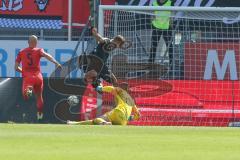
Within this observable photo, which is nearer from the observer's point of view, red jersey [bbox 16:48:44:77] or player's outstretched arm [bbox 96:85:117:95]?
player's outstretched arm [bbox 96:85:117:95]

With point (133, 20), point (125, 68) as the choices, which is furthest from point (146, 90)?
point (133, 20)

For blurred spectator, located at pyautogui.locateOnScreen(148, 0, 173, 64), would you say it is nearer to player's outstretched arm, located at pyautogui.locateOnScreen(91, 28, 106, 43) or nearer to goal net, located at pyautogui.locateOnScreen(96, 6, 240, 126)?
goal net, located at pyautogui.locateOnScreen(96, 6, 240, 126)

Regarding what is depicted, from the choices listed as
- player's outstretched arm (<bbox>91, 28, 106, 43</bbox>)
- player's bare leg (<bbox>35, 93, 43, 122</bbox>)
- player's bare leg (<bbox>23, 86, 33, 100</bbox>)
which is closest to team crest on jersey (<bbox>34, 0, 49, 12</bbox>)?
player's outstretched arm (<bbox>91, 28, 106, 43</bbox>)

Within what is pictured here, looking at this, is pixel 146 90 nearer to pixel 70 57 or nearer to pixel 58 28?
pixel 70 57

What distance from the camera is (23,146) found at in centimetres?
981

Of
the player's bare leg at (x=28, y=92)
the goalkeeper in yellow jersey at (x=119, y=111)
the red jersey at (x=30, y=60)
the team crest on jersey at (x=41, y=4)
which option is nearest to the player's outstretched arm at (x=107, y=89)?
the goalkeeper in yellow jersey at (x=119, y=111)

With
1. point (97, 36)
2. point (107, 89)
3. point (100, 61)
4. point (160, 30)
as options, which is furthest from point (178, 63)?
point (107, 89)

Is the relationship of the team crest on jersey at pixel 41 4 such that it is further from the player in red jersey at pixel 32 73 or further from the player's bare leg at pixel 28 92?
the player's bare leg at pixel 28 92

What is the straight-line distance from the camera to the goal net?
17875 mm

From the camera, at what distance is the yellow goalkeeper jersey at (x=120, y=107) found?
16.1m

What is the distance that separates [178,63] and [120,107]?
12.0ft

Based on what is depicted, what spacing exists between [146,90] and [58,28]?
309 inches

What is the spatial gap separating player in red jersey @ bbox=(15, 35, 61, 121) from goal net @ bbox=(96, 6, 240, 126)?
141 cm

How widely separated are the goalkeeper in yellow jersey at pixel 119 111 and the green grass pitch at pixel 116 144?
9.79 feet
